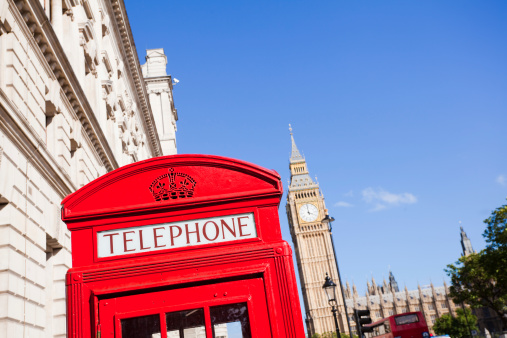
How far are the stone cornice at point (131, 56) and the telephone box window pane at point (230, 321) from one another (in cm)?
1839

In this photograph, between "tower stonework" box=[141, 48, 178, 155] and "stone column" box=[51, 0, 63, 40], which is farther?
"tower stonework" box=[141, 48, 178, 155]

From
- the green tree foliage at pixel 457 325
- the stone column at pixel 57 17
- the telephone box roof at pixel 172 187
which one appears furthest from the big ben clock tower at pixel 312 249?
the telephone box roof at pixel 172 187

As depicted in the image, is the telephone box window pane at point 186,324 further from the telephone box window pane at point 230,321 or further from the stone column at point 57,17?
the stone column at point 57,17

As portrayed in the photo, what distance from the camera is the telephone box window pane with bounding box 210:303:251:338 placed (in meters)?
3.62

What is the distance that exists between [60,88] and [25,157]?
330cm

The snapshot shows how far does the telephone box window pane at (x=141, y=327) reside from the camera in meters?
3.59

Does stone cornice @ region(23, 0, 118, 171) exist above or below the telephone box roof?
above

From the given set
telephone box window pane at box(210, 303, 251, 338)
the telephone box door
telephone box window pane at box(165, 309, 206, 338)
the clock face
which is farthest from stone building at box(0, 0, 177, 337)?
the clock face

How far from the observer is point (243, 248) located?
3867 mm

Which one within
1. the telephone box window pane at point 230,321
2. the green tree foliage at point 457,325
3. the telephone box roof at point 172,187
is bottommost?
the green tree foliage at point 457,325

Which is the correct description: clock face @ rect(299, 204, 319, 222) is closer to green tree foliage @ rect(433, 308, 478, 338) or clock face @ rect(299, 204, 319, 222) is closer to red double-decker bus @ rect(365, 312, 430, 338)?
green tree foliage @ rect(433, 308, 478, 338)

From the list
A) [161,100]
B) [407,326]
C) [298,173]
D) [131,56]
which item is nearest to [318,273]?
[298,173]

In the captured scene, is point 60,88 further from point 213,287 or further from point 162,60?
point 162,60

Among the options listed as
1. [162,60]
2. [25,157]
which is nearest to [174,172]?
[25,157]
